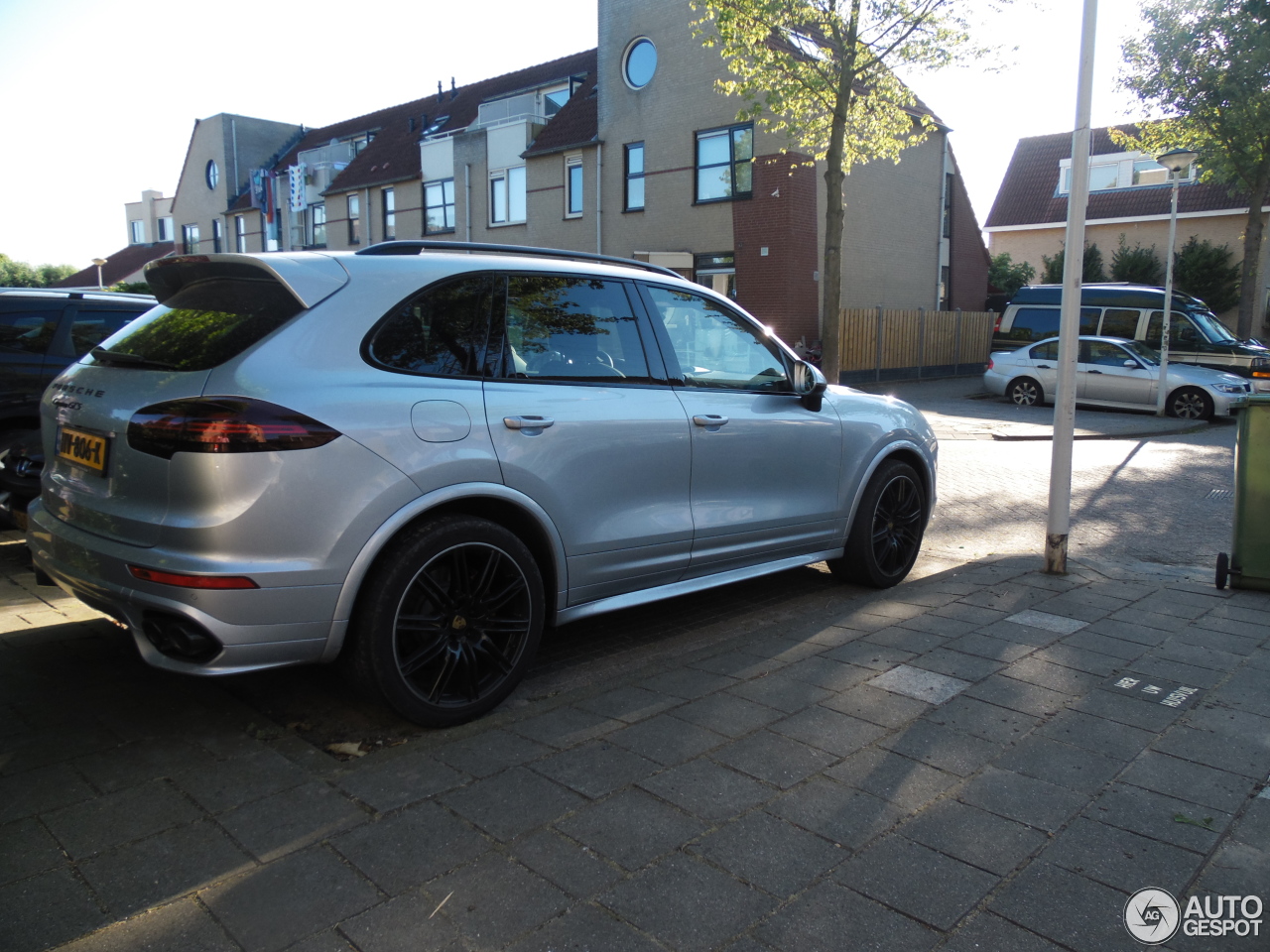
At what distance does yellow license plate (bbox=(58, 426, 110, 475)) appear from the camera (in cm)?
330

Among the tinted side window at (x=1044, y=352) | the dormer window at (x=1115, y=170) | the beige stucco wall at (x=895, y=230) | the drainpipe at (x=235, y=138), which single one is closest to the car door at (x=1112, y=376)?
the tinted side window at (x=1044, y=352)

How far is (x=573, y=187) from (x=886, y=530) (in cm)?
2377

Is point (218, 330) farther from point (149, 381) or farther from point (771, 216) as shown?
point (771, 216)

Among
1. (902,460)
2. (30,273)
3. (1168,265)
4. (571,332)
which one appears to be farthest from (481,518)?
(30,273)

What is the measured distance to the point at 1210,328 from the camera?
723 inches

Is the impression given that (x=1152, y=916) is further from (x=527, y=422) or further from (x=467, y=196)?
(x=467, y=196)

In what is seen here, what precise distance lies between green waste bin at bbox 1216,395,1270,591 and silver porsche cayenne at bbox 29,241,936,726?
310 cm

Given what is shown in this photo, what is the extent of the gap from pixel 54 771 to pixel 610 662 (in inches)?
85.8

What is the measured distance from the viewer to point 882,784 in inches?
121

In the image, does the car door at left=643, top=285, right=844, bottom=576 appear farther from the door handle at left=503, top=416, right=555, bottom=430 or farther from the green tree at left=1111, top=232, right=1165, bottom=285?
the green tree at left=1111, top=232, right=1165, bottom=285

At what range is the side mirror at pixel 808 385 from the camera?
16.1 feet

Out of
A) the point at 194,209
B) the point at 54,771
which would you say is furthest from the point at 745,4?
the point at 194,209

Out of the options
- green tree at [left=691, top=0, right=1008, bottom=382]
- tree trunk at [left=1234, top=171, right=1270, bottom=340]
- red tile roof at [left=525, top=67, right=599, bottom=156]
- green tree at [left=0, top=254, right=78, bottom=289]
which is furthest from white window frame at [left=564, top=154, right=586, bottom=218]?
green tree at [left=0, top=254, right=78, bottom=289]
